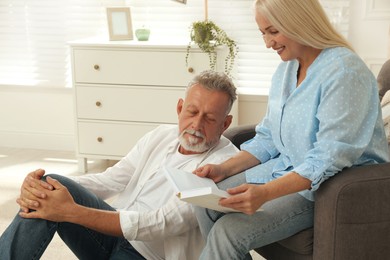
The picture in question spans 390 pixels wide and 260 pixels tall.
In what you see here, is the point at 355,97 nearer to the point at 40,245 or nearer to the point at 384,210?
the point at 384,210

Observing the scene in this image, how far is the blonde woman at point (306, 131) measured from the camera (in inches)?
67.1

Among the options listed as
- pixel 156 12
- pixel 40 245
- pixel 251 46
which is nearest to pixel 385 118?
pixel 40 245

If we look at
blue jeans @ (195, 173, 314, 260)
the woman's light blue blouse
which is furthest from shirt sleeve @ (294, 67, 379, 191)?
blue jeans @ (195, 173, 314, 260)

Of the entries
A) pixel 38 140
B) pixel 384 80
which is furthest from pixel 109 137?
pixel 384 80

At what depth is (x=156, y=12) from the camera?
3.99m

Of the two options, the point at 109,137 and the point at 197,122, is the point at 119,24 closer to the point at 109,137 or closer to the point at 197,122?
the point at 109,137

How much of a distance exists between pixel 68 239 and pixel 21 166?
2.17m

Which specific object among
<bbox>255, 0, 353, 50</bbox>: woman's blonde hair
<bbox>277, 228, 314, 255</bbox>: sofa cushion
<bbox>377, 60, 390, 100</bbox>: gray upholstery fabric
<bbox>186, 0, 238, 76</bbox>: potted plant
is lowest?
<bbox>277, 228, 314, 255</bbox>: sofa cushion

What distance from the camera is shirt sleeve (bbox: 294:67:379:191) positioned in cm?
170

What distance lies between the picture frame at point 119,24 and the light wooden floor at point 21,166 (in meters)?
0.86

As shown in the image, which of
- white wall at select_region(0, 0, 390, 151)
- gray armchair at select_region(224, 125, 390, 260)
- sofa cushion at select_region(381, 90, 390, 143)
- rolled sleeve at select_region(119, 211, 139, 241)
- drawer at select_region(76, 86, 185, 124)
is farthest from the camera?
white wall at select_region(0, 0, 390, 151)

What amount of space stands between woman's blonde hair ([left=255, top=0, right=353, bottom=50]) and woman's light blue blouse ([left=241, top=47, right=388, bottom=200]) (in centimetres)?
5

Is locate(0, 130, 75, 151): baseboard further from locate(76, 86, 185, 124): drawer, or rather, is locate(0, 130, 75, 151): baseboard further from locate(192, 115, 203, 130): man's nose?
locate(192, 115, 203, 130): man's nose

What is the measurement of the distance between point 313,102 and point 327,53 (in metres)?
0.16
